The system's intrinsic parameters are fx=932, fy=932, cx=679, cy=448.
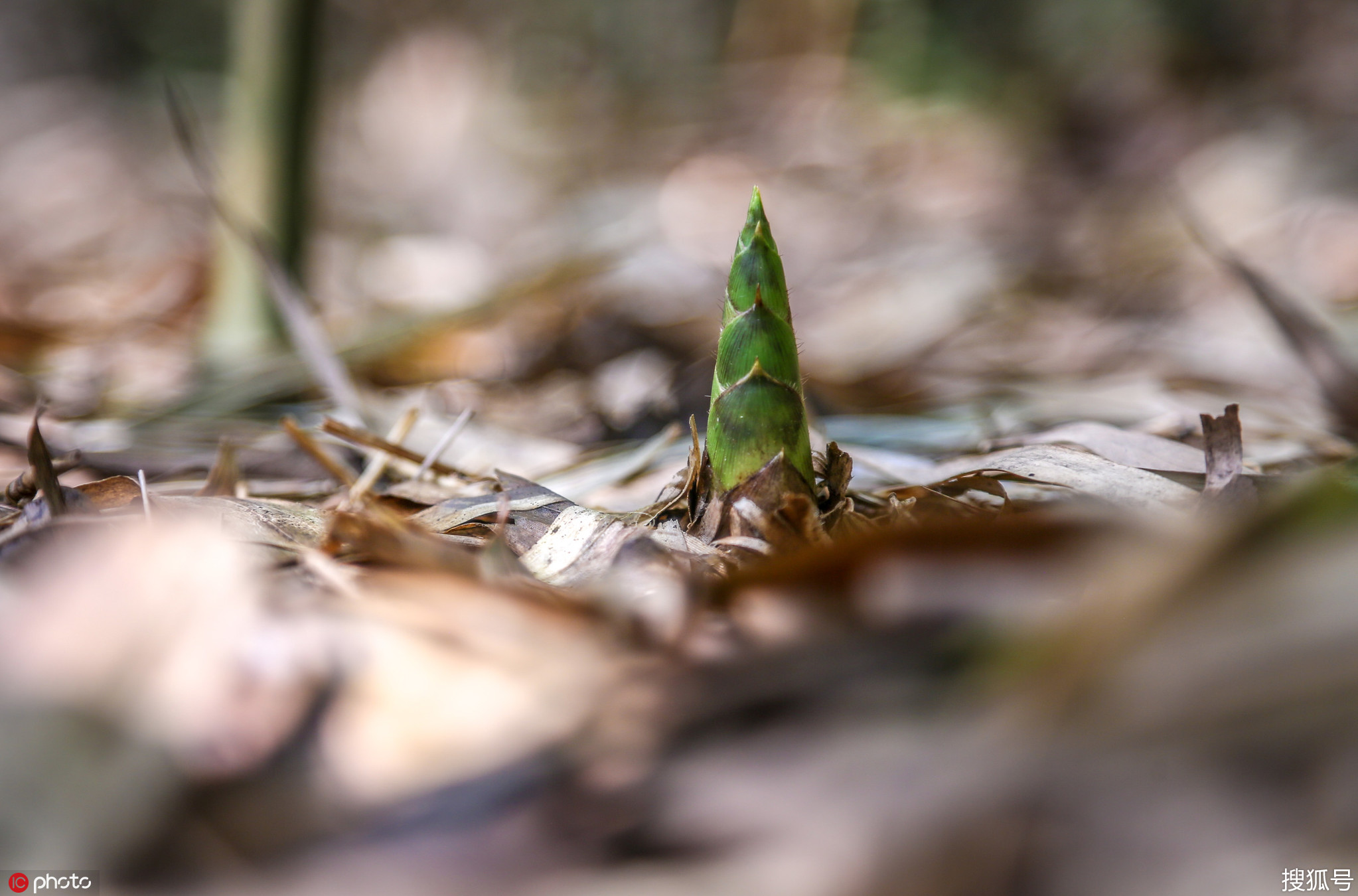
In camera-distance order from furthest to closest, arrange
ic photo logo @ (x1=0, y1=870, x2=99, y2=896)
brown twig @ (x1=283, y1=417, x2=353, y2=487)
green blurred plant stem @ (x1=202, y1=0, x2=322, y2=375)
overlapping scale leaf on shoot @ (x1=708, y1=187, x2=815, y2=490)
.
A: green blurred plant stem @ (x1=202, y1=0, x2=322, y2=375)
brown twig @ (x1=283, y1=417, x2=353, y2=487)
overlapping scale leaf on shoot @ (x1=708, y1=187, x2=815, y2=490)
ic photo logo @ (x1=0, y1=870, x2=99, y2=896)

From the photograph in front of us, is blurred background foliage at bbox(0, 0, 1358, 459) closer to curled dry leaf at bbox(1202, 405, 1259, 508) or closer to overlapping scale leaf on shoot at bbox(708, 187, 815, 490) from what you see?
curled dry leaf at bbox(1202, 405, 1259, 508)

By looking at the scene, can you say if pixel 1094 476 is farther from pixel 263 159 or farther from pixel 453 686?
pixel 263 159

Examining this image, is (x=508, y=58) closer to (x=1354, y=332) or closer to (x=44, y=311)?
(x=44, y=311)

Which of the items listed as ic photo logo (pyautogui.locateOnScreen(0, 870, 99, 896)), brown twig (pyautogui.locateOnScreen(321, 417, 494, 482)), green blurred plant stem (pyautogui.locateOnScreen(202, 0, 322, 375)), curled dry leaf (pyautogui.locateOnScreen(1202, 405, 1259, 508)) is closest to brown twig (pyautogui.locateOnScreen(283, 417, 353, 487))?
brown twig (pyautogui.locateOnScreen(321, 417, 494, 482))

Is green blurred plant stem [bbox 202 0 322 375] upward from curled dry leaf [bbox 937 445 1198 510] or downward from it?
upward

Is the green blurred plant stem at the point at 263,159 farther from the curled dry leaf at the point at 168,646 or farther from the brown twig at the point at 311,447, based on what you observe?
the curled dry leaf at the point at 168,646

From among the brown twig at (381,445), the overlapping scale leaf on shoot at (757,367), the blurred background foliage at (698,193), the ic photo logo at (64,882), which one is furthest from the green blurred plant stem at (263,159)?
the ic photo logo at (64,882)

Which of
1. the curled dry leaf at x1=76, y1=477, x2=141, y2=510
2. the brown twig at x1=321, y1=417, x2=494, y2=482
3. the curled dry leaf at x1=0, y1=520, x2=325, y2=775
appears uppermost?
the brown twig at x1=321, y1=417, x2=494, y2=482
